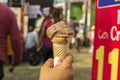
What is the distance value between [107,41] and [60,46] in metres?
0.44

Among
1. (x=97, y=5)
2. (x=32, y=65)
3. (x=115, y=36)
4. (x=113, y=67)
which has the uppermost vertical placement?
(x=97, y=5)

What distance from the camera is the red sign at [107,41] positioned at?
1.95m

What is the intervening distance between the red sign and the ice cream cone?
36 cm

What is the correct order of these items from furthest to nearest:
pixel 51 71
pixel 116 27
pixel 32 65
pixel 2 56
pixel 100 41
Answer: pixel 32 65
pixel 2 56
pixel 100 41
pixel 116 27
pixel 51 71

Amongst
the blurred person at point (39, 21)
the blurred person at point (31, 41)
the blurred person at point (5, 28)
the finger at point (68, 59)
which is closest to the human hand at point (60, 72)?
the finger at point (68, 59)

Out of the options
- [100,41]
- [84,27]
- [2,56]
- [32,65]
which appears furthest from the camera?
[84,27]

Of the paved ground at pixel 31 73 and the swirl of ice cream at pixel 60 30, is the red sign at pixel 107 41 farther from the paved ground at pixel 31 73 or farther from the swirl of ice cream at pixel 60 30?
the paved ground at pixel 31 73

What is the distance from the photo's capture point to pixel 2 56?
4051mm

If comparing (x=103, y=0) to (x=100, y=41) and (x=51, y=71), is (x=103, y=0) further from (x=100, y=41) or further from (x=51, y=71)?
(x=51, y=71)

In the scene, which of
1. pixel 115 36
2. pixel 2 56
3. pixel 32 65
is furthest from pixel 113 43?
pixel 32 65

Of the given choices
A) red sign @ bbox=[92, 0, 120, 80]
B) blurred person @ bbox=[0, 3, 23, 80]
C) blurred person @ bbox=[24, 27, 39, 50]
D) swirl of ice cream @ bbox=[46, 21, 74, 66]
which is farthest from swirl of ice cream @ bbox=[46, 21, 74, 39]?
blurred person @ bbox=[24, 27, 39, 50]

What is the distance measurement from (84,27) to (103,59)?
61.2ft

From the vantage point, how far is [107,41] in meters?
2.04

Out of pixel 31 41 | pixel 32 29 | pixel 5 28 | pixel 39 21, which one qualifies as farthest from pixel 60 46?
pixel 32 29
